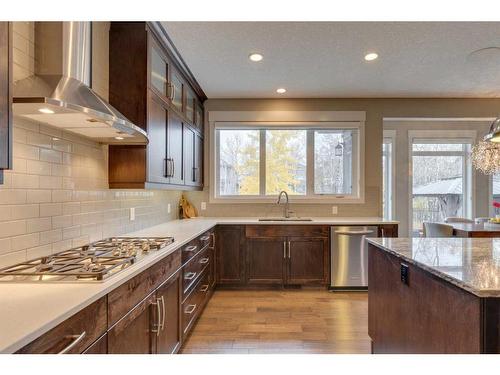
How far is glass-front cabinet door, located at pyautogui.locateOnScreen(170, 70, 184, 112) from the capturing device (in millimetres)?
2934

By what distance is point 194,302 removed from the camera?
8.89 ft

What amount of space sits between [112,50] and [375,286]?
2.58m

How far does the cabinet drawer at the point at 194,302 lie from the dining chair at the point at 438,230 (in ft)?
10.1

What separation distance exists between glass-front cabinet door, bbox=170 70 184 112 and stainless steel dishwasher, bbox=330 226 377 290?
7.41 feet

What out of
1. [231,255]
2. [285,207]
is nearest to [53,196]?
[231,255]

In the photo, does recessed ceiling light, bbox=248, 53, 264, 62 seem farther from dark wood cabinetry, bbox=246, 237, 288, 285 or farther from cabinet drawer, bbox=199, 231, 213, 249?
dark wood cabinetry, bbox=246, 237, 288, 285

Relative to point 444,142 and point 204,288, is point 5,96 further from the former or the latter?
point 444,142

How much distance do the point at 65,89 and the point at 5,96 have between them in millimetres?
447

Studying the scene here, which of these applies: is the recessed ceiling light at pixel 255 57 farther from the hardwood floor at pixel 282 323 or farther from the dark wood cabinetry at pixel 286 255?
the hardwood floor at pixel 282 323

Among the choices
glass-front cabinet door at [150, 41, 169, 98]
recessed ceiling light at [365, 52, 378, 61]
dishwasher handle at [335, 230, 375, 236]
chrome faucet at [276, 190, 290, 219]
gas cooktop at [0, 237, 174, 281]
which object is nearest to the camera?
gas cooktop at [0, 237, 174, 281]

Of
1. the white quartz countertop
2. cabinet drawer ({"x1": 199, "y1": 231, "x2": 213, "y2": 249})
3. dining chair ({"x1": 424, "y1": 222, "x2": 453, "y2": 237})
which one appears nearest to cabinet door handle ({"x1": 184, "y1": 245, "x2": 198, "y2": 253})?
cabinet drawer ({"x1": 199, "y1": 231, "x2": 213, "y2": 249})

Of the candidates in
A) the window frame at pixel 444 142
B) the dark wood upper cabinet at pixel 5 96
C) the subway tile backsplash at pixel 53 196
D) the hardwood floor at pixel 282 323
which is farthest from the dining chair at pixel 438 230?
the dark wood upper cabinet at pixel 5 96
